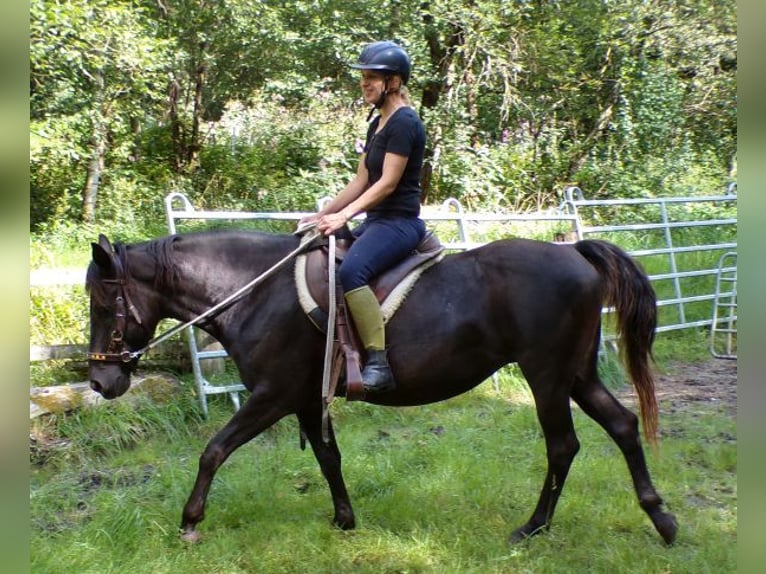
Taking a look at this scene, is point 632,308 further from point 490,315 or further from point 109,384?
point 109,384

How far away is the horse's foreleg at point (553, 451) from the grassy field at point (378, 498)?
0.29 feet

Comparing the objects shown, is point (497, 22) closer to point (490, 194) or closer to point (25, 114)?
point (490, 194)

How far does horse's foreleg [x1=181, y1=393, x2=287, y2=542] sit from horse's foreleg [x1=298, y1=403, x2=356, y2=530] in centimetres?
39

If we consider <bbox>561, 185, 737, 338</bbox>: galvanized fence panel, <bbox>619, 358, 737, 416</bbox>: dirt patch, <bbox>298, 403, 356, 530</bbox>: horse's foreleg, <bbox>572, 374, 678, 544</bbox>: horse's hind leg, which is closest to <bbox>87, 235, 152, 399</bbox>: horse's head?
<bbox>298, 403, 356, 530</bbox>: horse's foreleg

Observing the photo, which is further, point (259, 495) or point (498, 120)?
point (498, 120)

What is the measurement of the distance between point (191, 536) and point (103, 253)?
1646 millimetres

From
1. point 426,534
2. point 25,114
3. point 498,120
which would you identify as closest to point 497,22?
point 498,120

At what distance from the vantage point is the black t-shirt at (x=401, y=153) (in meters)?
3.89

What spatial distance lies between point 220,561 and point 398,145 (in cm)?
243

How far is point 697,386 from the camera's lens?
7.64 m

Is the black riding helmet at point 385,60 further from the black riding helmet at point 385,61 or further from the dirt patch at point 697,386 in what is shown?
Result: the dirt patch at point 697,386

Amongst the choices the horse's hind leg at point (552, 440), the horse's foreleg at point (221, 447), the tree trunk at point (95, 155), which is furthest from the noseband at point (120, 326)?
the tree trunk at point (95, 155)

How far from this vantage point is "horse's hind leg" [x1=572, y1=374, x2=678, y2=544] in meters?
4.00

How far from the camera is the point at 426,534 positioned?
13.4ft
